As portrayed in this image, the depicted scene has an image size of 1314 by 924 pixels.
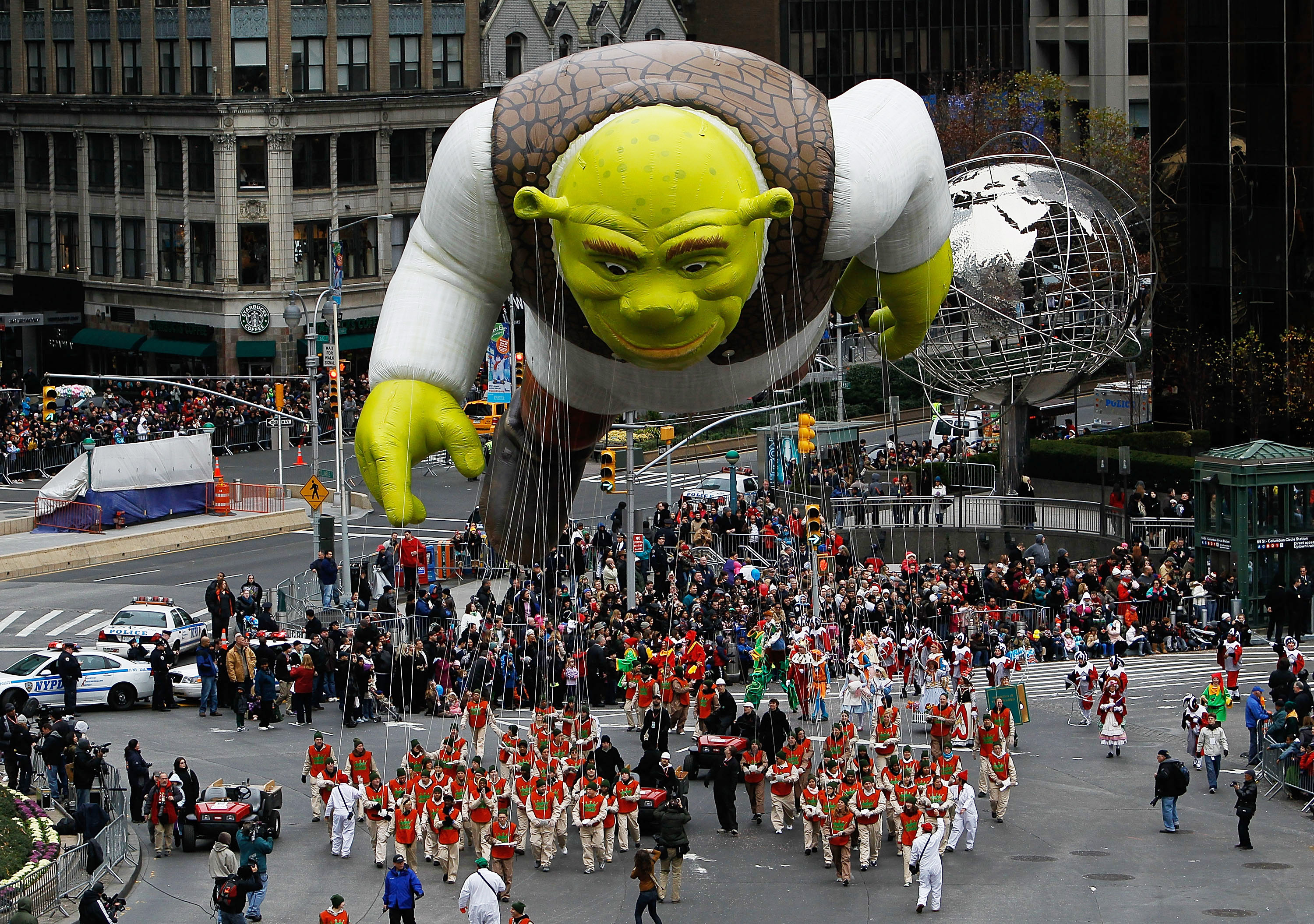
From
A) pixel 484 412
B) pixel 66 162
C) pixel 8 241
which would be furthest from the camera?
pixel 8 241

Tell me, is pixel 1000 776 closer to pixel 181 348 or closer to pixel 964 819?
pixel 964 819

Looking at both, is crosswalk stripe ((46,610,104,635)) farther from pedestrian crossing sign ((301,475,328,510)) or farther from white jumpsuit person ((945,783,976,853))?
white jumpsuit person ((945,783,976,853))

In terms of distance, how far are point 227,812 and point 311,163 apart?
43.7 meters

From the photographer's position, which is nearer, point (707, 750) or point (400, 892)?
point (400, 892)

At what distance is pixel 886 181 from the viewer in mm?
13859

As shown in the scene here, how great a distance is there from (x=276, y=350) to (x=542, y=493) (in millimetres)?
49853

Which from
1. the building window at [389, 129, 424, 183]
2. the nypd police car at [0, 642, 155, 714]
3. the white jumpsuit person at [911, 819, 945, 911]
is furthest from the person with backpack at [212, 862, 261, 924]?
the building window at [389, 129, 424, 183]

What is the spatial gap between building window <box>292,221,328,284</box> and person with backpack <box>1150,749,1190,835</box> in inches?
1752

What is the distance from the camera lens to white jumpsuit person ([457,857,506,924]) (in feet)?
65.1

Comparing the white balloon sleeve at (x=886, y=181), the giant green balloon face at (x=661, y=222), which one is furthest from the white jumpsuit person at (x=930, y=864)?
the giant green balloon face at (x=661, y=222)

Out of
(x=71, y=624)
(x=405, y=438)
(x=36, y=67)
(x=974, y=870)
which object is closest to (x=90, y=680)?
(x=71, y=624)

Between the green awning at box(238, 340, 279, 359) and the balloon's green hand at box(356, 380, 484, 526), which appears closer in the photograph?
the balloon's green hand at box(356, 380, 484, 526)

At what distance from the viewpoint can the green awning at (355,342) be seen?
211ft

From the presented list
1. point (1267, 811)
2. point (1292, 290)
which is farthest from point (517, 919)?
point (1292, 290)
